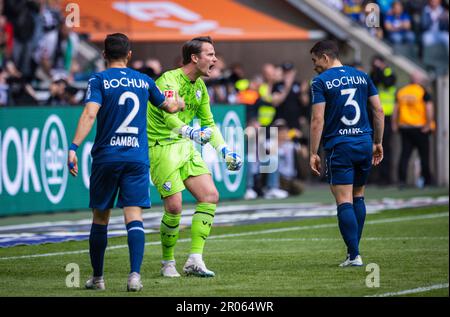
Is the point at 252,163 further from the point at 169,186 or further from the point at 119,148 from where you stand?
the point at 119,148

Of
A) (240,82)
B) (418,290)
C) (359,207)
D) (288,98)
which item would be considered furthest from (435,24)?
(418,290)

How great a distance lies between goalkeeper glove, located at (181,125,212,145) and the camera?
1141cm

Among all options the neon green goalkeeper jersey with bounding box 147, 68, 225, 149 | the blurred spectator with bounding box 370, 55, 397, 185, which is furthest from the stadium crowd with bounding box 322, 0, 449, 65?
the neon green goalkeeper jersey with bounding box 147, 68, 225, 149

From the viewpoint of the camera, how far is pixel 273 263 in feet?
42.4

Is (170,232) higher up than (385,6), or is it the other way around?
(385,6)

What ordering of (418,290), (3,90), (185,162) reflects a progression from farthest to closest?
(3,90) → (185,162) → (418,290)

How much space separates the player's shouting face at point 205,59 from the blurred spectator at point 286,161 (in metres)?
12.1

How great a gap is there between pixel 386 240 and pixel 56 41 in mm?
12425

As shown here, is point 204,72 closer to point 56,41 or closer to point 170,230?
point 170,230

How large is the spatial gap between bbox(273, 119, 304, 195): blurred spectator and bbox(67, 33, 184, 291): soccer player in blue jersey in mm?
13445

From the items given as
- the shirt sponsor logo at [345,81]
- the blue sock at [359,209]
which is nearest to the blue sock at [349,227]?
the blue sock at [359,209]

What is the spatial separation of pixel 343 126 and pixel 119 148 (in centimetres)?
285

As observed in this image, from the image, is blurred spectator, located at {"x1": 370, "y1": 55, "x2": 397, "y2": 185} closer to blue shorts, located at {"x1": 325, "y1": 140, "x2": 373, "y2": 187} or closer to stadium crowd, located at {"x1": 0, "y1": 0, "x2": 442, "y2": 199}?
stadium crowd, located at {"x1": 0, "y1": 0, "x2": 442, "y2": 199}

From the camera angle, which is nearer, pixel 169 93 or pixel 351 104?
pixel 169 93
